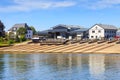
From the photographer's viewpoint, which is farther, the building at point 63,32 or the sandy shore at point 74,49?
the building at point 63,32

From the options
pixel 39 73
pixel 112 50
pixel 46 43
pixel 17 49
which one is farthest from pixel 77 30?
pixel 39 73

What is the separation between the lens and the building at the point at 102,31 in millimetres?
133000

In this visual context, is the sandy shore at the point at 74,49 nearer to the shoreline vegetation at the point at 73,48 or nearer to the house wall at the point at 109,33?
the shoreline vegetation at the point at 73,48

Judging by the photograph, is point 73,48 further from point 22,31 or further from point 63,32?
point 22,31

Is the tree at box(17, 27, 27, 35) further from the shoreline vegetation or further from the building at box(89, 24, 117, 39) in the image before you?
the shoreline vegetation

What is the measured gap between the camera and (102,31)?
133 meters

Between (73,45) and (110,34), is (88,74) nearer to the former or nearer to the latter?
(73,45)

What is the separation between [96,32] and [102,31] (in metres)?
3.33

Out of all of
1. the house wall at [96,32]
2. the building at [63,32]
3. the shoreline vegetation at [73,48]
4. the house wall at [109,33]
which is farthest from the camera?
the building at [63,32]

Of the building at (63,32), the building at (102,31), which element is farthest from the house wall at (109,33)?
the building at (63,32)

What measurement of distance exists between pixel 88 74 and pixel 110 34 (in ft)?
325

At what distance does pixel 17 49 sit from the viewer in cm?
9294

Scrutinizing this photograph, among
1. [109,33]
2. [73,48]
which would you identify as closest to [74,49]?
[73,48]

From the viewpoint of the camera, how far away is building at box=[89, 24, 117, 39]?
133 meters
